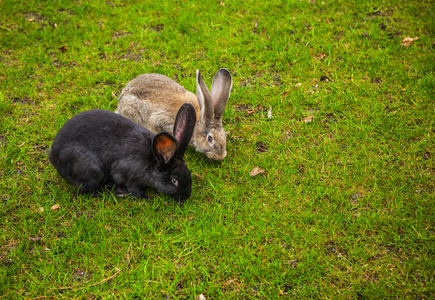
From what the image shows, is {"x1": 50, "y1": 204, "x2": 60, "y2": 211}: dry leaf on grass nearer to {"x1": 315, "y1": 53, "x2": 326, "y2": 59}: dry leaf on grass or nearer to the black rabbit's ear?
the black rabbit's ear

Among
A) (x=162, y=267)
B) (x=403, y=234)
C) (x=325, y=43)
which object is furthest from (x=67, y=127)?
(x=325, y=43)

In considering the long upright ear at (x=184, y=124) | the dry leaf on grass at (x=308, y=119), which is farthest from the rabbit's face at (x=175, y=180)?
the dry leaf on grass at (x=308, y=119)

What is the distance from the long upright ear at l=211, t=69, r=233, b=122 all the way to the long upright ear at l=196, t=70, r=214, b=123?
Answer: 12 cm

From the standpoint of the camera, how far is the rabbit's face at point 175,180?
165 inches

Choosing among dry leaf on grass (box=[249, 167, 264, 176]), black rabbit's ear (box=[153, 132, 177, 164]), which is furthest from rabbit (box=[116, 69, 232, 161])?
black rabbit's ear (box=[153, 132, 177, 164])

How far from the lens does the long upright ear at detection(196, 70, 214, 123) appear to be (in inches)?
190

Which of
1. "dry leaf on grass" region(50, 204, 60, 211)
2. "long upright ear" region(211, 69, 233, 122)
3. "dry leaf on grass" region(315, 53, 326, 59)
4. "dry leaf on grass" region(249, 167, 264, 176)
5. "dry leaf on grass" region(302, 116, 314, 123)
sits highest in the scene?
"long upright ear" region(211, 69, 233, 122)

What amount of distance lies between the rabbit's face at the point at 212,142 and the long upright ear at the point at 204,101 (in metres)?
0.18

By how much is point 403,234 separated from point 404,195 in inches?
22.7

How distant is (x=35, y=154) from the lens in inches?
194

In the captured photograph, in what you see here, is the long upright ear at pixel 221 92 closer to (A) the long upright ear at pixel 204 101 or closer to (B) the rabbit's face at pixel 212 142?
(A) the long upright ear at pixel 204 101

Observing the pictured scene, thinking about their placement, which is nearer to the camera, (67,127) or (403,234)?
(403,234)

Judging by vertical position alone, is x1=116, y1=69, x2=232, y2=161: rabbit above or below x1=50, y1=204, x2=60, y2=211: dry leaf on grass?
above

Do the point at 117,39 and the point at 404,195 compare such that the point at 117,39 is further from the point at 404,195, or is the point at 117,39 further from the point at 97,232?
the point at 404,195
